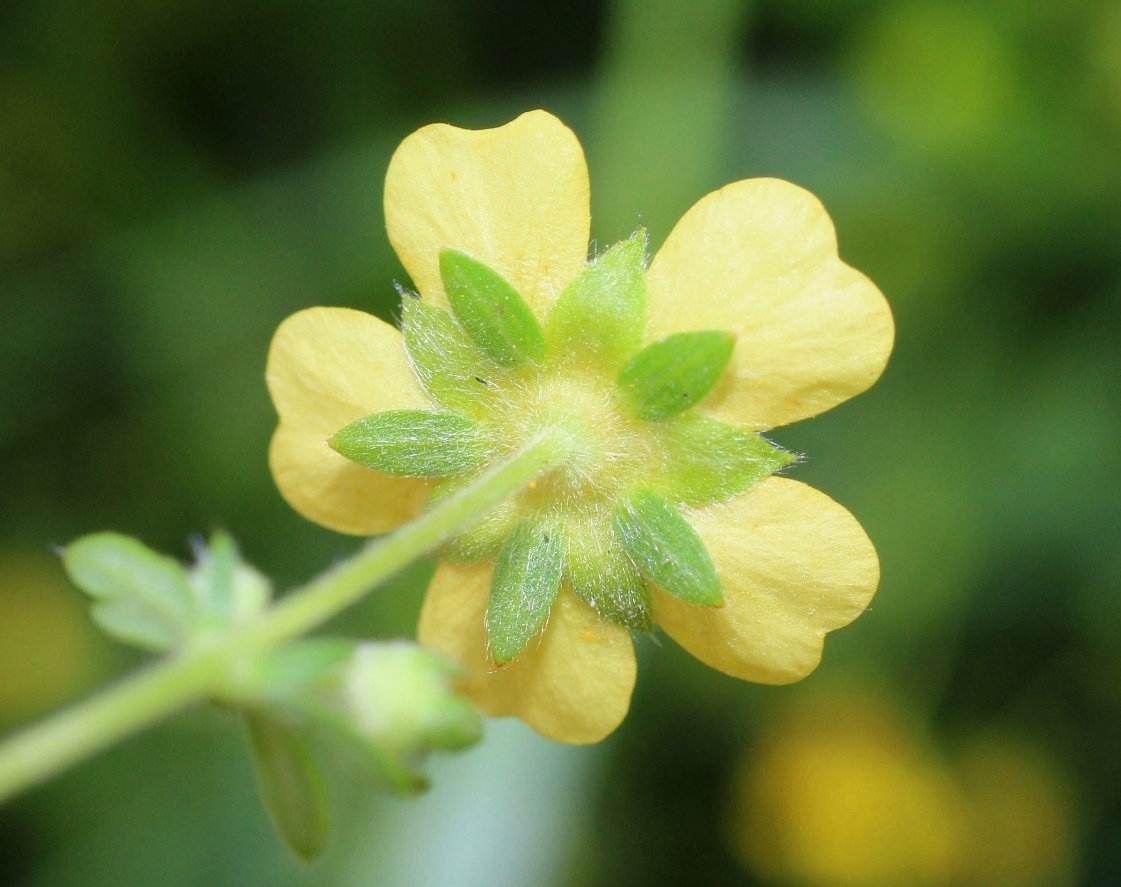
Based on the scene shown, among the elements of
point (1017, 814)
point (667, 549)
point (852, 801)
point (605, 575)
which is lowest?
point (1017, 814)

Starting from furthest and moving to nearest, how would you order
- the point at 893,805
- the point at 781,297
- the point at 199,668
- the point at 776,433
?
the point at 893,805
the point at 776,433
the point at 781,297
the point at 199,668

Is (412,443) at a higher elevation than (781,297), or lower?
lower

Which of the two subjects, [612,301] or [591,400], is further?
[591,400]

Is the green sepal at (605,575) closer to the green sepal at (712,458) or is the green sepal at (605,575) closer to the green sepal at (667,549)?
the green sepal at (667,549)

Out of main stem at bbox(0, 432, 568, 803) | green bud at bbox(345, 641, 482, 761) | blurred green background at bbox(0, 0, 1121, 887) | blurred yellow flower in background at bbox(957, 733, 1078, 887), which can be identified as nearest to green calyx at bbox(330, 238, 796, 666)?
main stem at bbox(0, 432, 568, 803)

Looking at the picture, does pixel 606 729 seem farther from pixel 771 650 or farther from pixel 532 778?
pixel 532 778

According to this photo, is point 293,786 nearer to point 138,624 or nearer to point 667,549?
point 138,624

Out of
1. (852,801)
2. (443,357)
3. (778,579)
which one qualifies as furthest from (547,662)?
(852,801)
